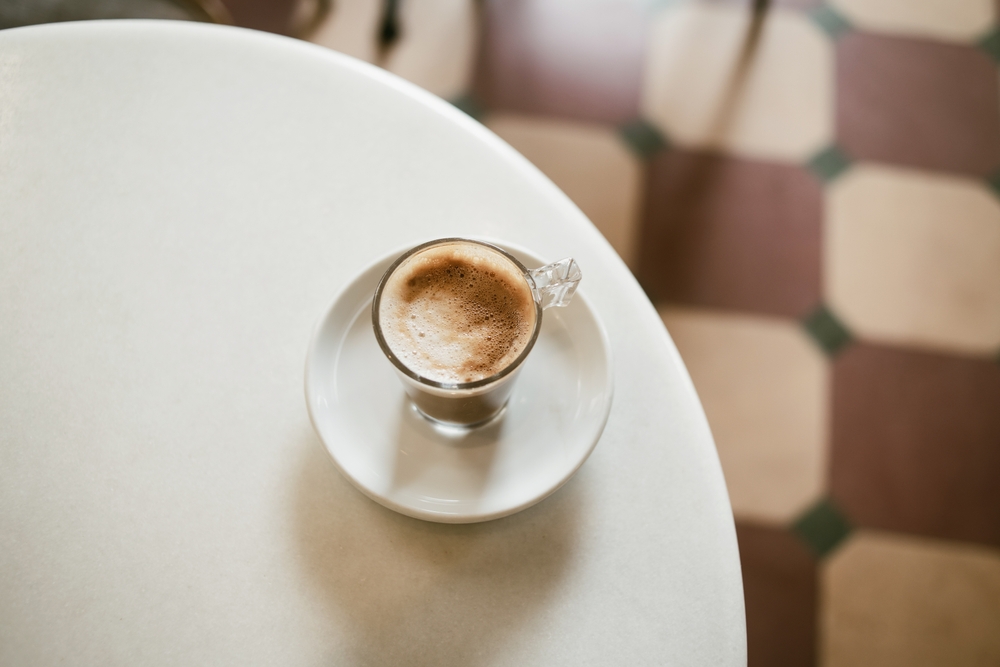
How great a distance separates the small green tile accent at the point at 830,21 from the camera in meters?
1.65

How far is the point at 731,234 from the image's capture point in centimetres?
143

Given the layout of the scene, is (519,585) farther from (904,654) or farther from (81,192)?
(904,654)

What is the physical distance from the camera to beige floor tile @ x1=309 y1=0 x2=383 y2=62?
155 centimetres

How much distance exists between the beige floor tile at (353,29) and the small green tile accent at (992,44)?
149 cm

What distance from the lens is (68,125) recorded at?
666 mm

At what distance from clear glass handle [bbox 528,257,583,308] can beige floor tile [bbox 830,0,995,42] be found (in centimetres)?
157

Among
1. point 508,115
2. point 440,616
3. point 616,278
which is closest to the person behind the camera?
point 440,616

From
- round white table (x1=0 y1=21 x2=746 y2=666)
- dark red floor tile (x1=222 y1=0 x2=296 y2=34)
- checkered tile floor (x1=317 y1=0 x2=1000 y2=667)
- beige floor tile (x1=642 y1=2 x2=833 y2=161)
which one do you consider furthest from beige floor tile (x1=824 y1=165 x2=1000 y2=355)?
dark red floor tile (x1=222 y1=0 x2=296 y2=34)

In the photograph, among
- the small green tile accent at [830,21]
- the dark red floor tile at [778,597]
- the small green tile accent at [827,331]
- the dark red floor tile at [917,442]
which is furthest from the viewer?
the small green tile accent at [830,21]

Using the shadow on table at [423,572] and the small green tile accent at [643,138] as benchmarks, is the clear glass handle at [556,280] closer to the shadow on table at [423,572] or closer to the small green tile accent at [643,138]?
the shadow on table at [423,572]

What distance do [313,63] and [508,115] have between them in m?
0.87

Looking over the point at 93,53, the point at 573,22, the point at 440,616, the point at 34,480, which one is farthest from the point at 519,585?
the point at 573,22

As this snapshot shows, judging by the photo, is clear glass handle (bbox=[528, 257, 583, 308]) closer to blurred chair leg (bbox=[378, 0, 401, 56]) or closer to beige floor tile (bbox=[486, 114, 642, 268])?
beige floor tile (bbox=[486, 114, 642, 268])

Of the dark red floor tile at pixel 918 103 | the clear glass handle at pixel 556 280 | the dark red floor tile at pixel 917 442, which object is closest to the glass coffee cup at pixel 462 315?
the clear glass handle at pixel 556 280
